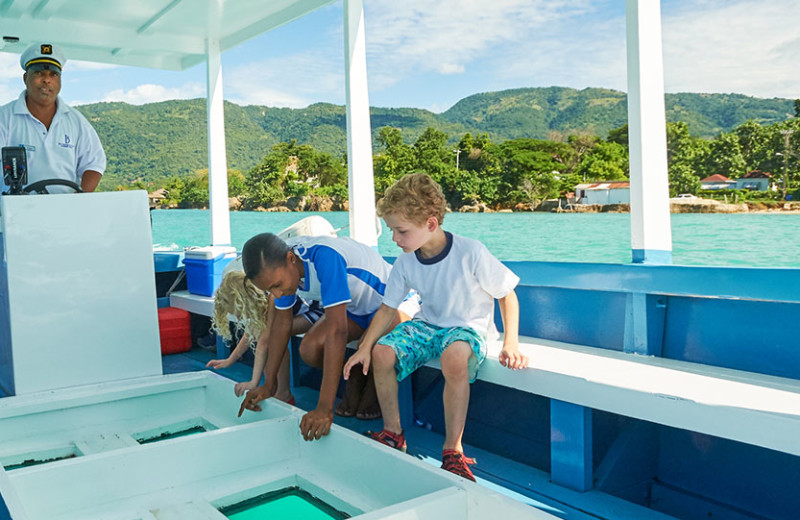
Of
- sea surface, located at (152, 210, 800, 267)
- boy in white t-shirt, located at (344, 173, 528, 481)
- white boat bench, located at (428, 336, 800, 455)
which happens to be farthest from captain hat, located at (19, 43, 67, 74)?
sea surface, located at (152, 210, 800, 267)

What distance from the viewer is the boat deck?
1.81 m

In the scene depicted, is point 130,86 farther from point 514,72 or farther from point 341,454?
point 341,454

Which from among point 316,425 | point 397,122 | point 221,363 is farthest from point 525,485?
point 397,122

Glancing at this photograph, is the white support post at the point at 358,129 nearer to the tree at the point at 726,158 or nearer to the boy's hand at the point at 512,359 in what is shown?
the boy's hand at the point at 512,359

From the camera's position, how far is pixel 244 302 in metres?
3.09

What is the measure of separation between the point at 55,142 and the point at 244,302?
46.4 inches

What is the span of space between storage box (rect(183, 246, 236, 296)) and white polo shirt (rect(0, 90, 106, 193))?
3.59ft

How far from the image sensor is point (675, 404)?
5.57ft

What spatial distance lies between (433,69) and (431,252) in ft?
189

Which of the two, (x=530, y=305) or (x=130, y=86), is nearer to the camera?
(x=530, y=305)

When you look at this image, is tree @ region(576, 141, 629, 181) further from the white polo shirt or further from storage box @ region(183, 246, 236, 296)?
the white polo shirt

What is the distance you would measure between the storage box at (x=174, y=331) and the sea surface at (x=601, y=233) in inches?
1069

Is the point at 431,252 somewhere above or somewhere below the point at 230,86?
below

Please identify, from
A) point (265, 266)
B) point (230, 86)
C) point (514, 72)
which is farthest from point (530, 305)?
point (230, 86)
